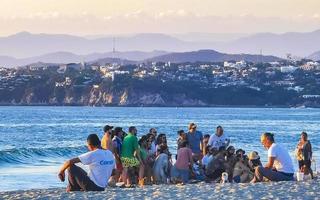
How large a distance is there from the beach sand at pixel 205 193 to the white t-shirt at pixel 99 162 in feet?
1.04

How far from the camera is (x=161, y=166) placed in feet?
66.3

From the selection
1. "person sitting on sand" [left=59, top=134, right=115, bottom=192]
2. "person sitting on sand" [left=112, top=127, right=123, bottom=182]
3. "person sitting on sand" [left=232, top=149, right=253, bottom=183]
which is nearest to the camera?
"person sitting on sand" [left=59, top=134, right=115, bottom=192]

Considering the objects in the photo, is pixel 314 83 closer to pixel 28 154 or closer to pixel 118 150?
pixel 28 154

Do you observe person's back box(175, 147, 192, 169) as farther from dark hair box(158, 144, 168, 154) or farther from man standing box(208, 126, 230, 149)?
man standing box(208, 126, 230, 149)

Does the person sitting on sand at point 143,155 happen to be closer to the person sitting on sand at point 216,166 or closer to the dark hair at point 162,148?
the dark hair at point 162,148

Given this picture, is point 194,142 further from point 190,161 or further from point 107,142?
point 107,142

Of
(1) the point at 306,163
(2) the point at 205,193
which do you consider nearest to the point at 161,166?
(1) the point at 306,163

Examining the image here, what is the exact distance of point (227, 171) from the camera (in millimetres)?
20281

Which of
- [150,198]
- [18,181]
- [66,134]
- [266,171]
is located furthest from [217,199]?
[66,134]

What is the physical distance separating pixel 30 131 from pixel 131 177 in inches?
1884

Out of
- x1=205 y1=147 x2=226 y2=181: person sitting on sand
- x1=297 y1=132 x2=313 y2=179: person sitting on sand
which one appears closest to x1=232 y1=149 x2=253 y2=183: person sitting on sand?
x1=205 y1=147 x2=226 y2=181: person sitting on sand

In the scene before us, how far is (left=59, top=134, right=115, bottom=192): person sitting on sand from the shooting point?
50.0 ft

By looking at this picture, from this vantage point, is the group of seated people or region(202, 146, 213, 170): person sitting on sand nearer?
the group of seated people

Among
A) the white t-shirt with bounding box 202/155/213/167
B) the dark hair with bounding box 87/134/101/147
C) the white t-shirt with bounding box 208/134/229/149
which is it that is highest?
the dark hair with bounding box 87/134/101/147
